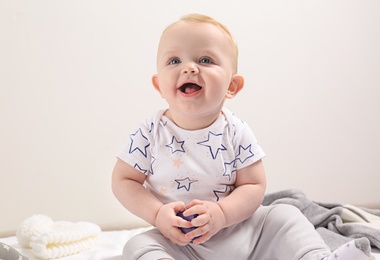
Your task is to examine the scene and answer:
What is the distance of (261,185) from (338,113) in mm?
1004

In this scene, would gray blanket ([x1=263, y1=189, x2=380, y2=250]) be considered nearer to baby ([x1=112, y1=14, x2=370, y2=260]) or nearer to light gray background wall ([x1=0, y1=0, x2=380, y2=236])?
baby ([x1=112, y1=14, x2=370, y2=260])

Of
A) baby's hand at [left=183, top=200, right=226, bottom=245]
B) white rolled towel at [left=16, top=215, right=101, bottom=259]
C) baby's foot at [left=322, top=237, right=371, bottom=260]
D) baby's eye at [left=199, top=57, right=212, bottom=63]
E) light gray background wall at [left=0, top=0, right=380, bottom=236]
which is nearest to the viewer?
baby's foot at [left=322, top=237, right=371, bottom=260]

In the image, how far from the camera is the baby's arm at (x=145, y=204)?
1.09 metres

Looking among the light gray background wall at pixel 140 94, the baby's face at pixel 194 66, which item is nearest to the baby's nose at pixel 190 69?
the baby's face at pixel 194 66

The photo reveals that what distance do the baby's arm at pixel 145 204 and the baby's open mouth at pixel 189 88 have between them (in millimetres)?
212

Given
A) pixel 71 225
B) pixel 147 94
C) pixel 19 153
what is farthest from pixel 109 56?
pixel 71 225

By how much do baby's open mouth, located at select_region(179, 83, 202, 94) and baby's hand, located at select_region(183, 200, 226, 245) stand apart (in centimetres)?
23

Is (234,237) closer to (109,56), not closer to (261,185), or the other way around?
(261,185)

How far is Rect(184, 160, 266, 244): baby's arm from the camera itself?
3.54 feet

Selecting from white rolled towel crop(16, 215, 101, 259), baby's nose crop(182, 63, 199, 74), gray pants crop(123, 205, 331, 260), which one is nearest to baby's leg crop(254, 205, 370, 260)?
gray pants crop(123, 205, 331, 260)

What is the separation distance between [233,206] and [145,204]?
0.61 feet

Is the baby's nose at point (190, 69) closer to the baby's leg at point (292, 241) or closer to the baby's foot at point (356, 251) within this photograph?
the baby's leg at point (292, 241)

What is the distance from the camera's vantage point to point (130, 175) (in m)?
1.23

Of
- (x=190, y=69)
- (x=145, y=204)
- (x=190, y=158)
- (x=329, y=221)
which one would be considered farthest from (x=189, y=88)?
(x=329, y=221)
